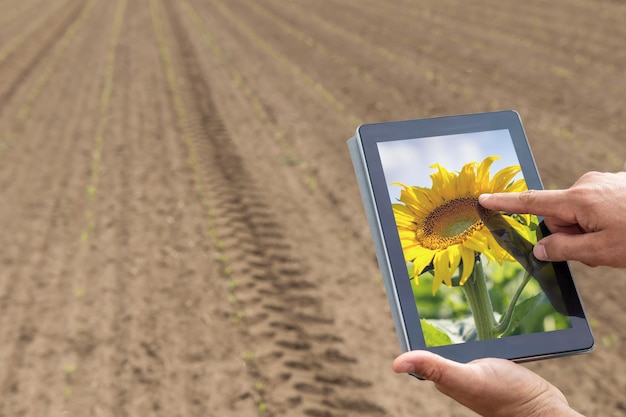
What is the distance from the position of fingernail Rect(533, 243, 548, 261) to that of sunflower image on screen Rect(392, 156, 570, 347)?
0.04 metres

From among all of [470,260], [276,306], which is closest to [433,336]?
[470,260]

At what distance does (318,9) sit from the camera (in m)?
15.1

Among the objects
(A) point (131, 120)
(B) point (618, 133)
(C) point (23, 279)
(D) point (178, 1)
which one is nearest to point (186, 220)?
(C) point (23, 279)

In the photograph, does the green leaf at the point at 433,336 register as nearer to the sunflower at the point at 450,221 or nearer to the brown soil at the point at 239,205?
the sunflower at the point at 450,221

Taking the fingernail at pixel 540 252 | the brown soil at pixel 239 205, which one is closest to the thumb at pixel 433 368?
the fingernail at pixel 540 252

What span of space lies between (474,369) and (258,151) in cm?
573

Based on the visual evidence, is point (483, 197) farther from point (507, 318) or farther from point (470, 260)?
point (507, 318)

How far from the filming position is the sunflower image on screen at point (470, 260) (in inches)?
53.2

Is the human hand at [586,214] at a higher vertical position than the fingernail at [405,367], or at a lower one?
higher

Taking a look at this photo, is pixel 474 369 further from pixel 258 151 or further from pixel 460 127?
pixel 258 151

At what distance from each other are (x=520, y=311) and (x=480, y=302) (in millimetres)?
91

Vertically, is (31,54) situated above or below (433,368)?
above

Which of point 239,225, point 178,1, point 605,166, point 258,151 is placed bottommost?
point 605,166

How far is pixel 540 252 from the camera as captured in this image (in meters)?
1.38
